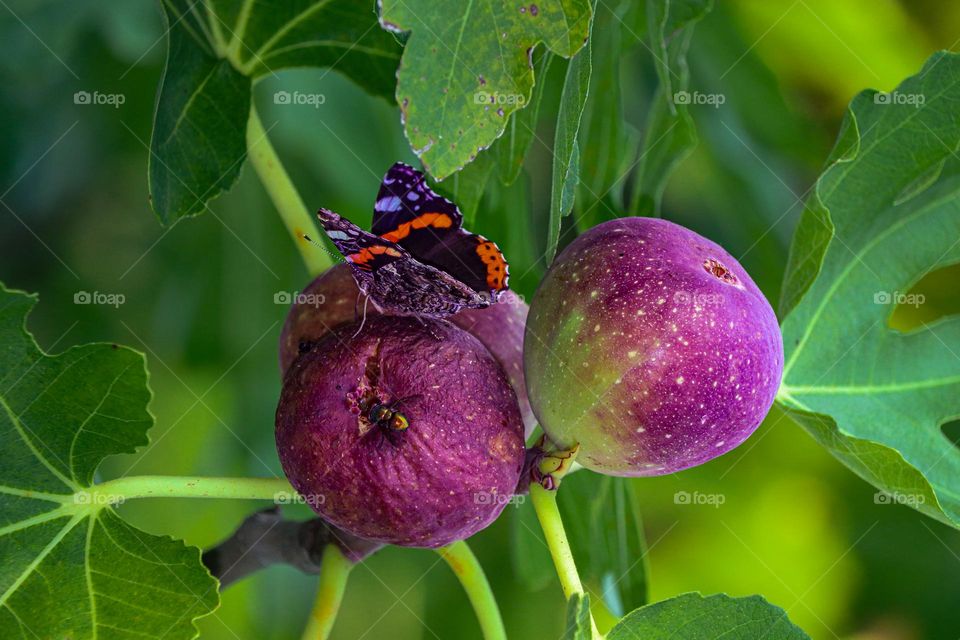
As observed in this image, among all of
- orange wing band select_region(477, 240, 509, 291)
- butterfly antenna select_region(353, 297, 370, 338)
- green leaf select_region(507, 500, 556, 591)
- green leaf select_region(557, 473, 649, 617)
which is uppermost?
orange wing band select_region(477, 240, 509, 291)

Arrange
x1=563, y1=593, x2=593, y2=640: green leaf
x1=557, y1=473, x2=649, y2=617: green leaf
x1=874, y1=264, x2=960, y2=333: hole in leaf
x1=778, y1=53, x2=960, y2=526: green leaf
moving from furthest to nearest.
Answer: x1=874, y1=264, x2=960, y2=333: hole in leaf → x1=557, y1=473, x2=649, y2=617: green leaf → x1=778, y1=53, x2=960, y2=526: green leaf → x1=563, y1=593, x2=593, y2=640: green leaf

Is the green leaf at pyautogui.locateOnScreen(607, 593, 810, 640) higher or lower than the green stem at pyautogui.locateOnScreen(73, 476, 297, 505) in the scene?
lower

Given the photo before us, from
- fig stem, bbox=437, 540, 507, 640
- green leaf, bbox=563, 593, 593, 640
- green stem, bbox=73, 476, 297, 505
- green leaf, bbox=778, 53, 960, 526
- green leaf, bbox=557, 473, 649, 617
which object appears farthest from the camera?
green leaf, bbox=557, 473, 649, 617

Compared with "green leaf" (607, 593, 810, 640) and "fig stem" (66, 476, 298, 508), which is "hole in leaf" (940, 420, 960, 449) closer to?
"green leaf" (607, 593, 810, 640)

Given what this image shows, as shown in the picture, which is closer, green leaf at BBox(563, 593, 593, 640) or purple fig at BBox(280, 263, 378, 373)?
green leaf at BBox(563, 593, 593, 640)

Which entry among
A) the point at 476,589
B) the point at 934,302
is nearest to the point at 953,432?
the point at 934,302

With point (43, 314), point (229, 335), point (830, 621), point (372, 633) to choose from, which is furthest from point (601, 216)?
point (830, 621)

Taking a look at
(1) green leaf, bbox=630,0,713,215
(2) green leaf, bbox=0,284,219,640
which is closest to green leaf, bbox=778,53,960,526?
(1) green leaf, bbox=630,0,713,215
